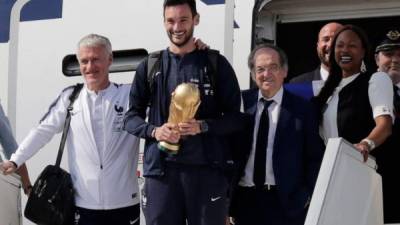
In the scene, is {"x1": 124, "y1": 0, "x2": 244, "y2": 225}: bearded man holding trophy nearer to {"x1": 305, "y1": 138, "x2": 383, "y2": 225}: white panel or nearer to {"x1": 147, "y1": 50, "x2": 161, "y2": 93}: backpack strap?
{"x1": 147, "y1": 50, "x2": 161, "y2": 93}: backpack strap

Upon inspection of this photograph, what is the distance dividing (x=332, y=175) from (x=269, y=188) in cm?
42

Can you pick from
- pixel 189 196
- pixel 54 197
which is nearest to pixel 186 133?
pixel 189 196

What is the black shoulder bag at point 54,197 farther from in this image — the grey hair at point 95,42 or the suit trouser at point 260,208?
the suit trouser at point 260,208

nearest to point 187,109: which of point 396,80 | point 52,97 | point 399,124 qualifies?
point 399,124

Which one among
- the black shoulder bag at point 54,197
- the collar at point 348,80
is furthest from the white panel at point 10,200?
the collar at point 348,80

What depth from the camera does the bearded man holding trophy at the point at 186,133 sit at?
2941 millimetres

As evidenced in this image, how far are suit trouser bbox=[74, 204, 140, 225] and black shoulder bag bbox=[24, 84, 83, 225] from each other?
0.14ft

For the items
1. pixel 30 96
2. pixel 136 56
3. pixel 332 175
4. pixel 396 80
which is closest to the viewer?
pixel 332 175

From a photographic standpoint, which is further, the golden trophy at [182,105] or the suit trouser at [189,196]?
the suit trouser at [189,196]

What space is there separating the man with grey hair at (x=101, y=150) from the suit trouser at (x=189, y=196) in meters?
0.37

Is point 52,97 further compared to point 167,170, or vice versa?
point 52,97

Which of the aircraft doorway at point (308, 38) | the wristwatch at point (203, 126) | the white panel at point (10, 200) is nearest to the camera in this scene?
the wristwatch at point (203, 126)

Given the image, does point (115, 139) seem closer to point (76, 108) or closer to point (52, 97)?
point (76, 108)

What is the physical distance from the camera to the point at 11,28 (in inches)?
174
